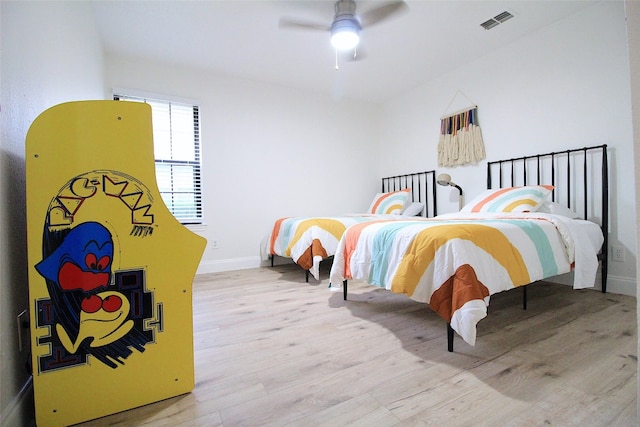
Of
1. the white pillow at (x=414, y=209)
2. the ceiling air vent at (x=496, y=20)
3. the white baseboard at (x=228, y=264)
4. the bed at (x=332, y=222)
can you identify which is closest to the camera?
the ceiling air vent at (x=496, y=20)

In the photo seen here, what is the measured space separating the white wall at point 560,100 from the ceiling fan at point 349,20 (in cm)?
117

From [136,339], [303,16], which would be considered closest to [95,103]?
[136,339]

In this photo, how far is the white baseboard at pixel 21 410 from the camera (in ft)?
2.78

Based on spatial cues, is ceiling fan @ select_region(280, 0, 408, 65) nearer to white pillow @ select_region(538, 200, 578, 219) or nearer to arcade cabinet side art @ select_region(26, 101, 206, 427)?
arcade cabinet side art @ select_region(26, 101, 206, 427)

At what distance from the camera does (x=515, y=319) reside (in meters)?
1.81

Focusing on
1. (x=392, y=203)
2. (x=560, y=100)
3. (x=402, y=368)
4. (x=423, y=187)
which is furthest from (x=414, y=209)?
(x=402, y=368)

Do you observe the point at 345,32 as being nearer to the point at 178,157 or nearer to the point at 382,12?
the point at 382,12

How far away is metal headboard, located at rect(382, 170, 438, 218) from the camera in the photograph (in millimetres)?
3816

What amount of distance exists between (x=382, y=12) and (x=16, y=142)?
2.59 metres

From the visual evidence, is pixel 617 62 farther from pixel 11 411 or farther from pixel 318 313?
pixel 11 411

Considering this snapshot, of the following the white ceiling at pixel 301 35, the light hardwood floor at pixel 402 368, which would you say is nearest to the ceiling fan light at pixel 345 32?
the white ceiling at pixel 301 35

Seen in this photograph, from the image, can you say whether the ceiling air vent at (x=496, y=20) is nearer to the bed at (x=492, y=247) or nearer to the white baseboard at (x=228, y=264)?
the bed at (x=492, y=247)

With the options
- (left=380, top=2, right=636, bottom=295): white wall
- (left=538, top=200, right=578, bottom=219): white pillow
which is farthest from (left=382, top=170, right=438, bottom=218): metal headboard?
(left=538, top=200, right=578, bottom=219): white pillow

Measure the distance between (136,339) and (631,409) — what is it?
175 cm
